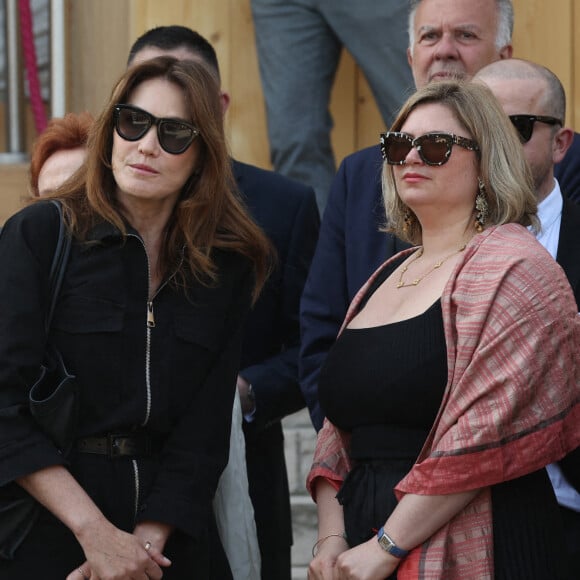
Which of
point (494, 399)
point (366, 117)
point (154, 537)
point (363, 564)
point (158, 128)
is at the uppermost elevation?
point (158, 128)

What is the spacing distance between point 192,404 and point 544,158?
1171 mm

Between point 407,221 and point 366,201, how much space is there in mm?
512

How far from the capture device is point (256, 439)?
147 inches

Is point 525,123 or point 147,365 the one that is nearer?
point 147,365

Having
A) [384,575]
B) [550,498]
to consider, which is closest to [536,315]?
[550,498]

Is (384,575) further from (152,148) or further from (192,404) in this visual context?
(152,148)

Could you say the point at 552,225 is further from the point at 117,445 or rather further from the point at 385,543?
the point at 117,445

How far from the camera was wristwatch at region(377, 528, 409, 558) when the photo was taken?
2.63 m

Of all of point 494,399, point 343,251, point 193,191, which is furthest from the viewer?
point 343,251

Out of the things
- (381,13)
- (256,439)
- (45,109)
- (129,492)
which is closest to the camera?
(129,492)

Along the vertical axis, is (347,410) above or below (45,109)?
above

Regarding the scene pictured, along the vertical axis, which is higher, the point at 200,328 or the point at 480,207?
the point at 480,207

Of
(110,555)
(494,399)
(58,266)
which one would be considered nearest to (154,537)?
(110,555)

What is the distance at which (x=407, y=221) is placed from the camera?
3180 millimetres
